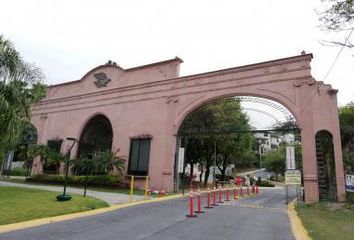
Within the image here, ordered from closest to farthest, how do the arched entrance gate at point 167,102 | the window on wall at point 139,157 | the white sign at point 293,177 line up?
the white sign at point 293,177 → the arched entrance gate at point 167,102 → the window on wall at point 139,157

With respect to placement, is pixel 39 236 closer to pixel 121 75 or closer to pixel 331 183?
pixel 331 183

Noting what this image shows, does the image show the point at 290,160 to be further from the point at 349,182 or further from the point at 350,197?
the point at 350,197

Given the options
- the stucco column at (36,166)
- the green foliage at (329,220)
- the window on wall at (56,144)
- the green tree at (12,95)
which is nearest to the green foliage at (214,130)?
the green foliage at (329,220)

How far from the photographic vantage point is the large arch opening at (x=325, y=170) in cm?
1511

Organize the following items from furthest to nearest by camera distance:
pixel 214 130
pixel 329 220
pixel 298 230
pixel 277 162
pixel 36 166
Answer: pixel 277 162 → pixel 36 166 → pixel 214 130 → pixel 329 220 → pixel 298 230

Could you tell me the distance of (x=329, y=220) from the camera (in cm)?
995

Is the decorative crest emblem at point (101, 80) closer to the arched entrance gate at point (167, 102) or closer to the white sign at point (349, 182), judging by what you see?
the arched entrance gate at point (167, 102)

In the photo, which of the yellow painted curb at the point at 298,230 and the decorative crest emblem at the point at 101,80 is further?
the decorative crest emblem at the point at 101,80

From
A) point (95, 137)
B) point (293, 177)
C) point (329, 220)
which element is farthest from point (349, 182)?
point (95, 137)

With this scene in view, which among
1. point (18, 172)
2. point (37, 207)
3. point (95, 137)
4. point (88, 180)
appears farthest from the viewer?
point (18, 172)

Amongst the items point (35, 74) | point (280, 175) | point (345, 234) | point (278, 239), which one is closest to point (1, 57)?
point (35, 74)

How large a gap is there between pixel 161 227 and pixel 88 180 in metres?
14.2

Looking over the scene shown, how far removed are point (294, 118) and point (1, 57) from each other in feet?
50.3

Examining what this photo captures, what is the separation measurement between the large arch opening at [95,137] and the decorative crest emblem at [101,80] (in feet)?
8.69
